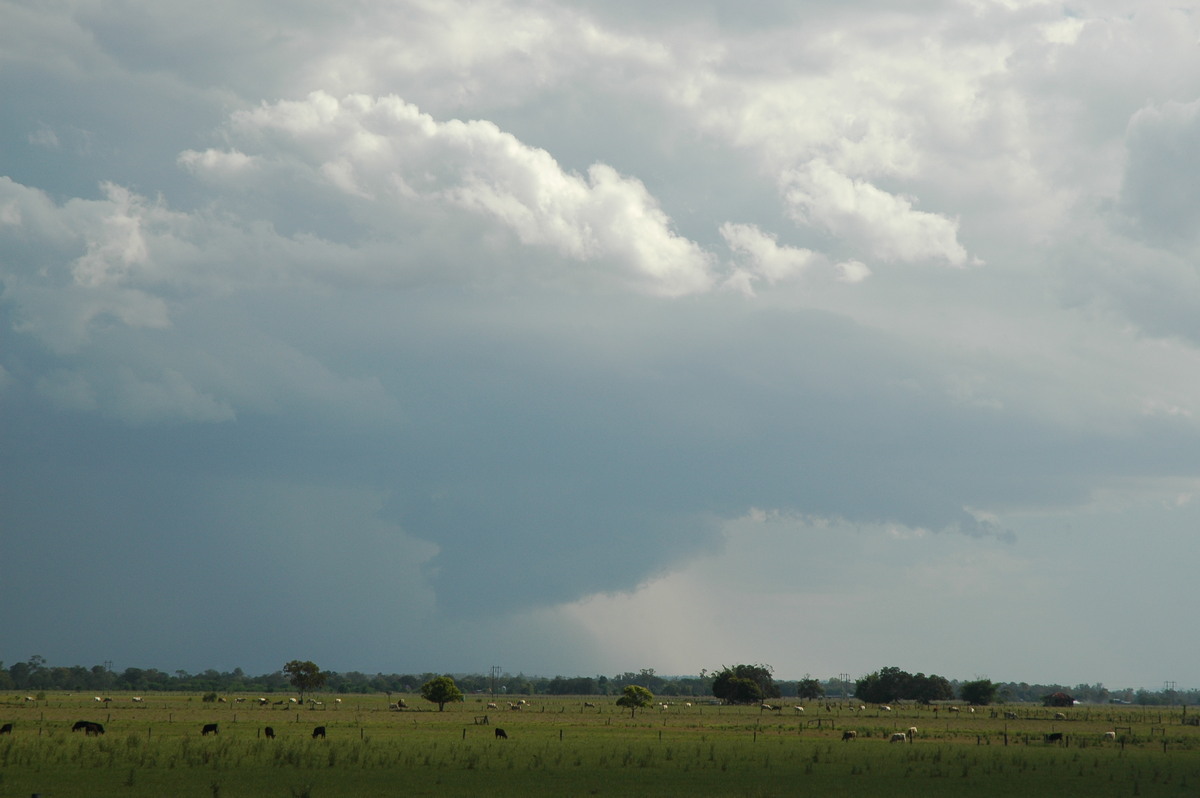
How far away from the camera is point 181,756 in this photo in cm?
4884

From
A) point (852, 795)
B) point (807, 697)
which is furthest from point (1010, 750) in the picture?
point (807, 697)

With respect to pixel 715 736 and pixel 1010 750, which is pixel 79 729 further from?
pixel 1010 750

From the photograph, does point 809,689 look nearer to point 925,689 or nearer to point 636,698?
point 925,689

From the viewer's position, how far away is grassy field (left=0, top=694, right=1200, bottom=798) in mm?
38969

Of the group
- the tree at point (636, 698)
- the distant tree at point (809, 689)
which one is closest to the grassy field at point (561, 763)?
the tree at point (636, 698)

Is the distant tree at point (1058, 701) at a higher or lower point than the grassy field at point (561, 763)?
lower

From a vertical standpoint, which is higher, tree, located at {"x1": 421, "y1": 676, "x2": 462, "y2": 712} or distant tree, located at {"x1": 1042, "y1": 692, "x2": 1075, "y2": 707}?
tree, located at {"x1": 421, "y1": 676, "x2": 462, "y2": 712}

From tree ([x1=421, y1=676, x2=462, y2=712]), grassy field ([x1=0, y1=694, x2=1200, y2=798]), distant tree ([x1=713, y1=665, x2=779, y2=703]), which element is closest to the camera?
grassy field ([x1=0, y1=694, x2=1200, y2=798])

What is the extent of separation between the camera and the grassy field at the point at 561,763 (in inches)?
1534

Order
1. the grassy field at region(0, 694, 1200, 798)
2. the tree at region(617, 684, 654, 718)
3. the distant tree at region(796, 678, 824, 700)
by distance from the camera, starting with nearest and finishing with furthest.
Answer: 1. the grassy field at region(0, 694, 1200, 798)
2. the tree at region(617, 684, 654, 718)
3. the distant tree at region(796, 678, 824, 700)

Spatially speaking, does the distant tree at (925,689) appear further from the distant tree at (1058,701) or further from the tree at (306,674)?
the tree at (306,674)

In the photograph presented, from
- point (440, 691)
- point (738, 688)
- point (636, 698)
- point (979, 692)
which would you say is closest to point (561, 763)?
point (636, 698)

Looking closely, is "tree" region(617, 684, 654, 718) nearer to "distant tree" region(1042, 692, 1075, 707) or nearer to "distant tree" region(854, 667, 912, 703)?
"distant tree" region(854, 667, 912, 703)

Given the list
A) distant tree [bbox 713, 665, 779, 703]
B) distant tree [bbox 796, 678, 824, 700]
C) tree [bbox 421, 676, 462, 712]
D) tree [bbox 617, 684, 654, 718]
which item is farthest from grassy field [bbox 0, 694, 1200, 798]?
distant tree [bbox 796, 678, 824, 700]
